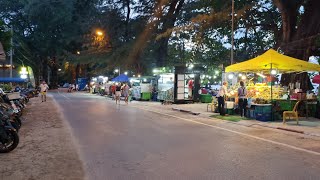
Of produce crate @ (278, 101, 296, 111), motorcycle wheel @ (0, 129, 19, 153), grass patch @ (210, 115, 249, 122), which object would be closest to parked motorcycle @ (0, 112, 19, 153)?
motorcycle wheel @ (0, 129, 19, 153)

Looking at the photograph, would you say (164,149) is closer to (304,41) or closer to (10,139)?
(10,139)

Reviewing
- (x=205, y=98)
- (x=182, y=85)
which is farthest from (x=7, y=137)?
(x=205, y=98)

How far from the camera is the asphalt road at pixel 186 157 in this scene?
7.41m

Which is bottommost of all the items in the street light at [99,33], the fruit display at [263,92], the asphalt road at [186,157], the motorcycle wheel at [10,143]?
the asphalt road at [186,157]

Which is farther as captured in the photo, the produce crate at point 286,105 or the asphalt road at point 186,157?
the produce crate at point 286,105

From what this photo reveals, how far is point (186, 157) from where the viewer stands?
8.93m

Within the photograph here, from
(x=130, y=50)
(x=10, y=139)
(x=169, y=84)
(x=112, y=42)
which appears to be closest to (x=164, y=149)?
(x=10, y=139)


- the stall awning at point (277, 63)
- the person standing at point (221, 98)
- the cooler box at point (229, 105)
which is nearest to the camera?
the stall awning at point (277, 63)

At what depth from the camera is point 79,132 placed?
13.4 m

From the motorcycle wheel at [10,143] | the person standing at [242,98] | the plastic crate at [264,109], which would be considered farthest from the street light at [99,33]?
the motorcycle wheel at [10,143]

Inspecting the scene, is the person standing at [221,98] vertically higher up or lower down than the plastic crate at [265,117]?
higher up

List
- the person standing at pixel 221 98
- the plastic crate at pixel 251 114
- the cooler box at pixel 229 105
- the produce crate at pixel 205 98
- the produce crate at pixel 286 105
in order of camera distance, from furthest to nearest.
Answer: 1. the produce crate at pixel 205 98
2. the cooler box at pixel 229 105
3. the person standing at pixel 221 98
4. the plastic crate at pixel 251 114
5. the produce crate at pixel 286 105

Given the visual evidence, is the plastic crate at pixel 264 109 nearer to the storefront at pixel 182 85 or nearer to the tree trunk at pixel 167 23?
the storefront at pixel 182 85

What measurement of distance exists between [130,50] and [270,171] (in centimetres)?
3713
